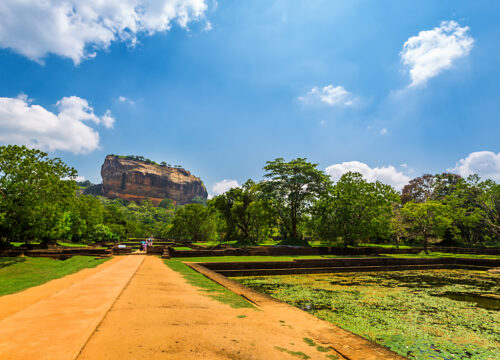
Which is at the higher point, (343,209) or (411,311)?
(343,209)

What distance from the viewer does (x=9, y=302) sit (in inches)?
273

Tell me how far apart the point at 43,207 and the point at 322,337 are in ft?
70.5

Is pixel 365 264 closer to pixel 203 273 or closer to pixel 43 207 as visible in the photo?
pixel 203 273

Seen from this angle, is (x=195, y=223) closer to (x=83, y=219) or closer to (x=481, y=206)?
(x=83, y=219)

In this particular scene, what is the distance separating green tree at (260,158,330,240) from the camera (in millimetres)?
36062

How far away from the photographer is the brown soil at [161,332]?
359 cm

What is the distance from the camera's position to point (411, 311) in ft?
28.8

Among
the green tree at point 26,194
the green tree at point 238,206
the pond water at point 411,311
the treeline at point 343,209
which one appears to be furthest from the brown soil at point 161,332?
the green tree at point 238,206

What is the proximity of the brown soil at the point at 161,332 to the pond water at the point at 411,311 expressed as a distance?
209 centimetres

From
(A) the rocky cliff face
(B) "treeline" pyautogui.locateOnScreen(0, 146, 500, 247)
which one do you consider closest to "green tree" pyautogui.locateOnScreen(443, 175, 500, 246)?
(B) "treeline" pyautogui.locateOnScreen(0, 146, 500, 247)

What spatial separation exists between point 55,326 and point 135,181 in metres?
185

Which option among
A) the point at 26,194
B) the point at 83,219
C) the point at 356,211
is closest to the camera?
the point at 26,194

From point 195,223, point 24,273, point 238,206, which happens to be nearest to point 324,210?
point 238,206

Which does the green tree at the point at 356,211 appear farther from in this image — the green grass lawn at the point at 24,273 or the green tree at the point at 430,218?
the green grass lawn at the point at 24,273
